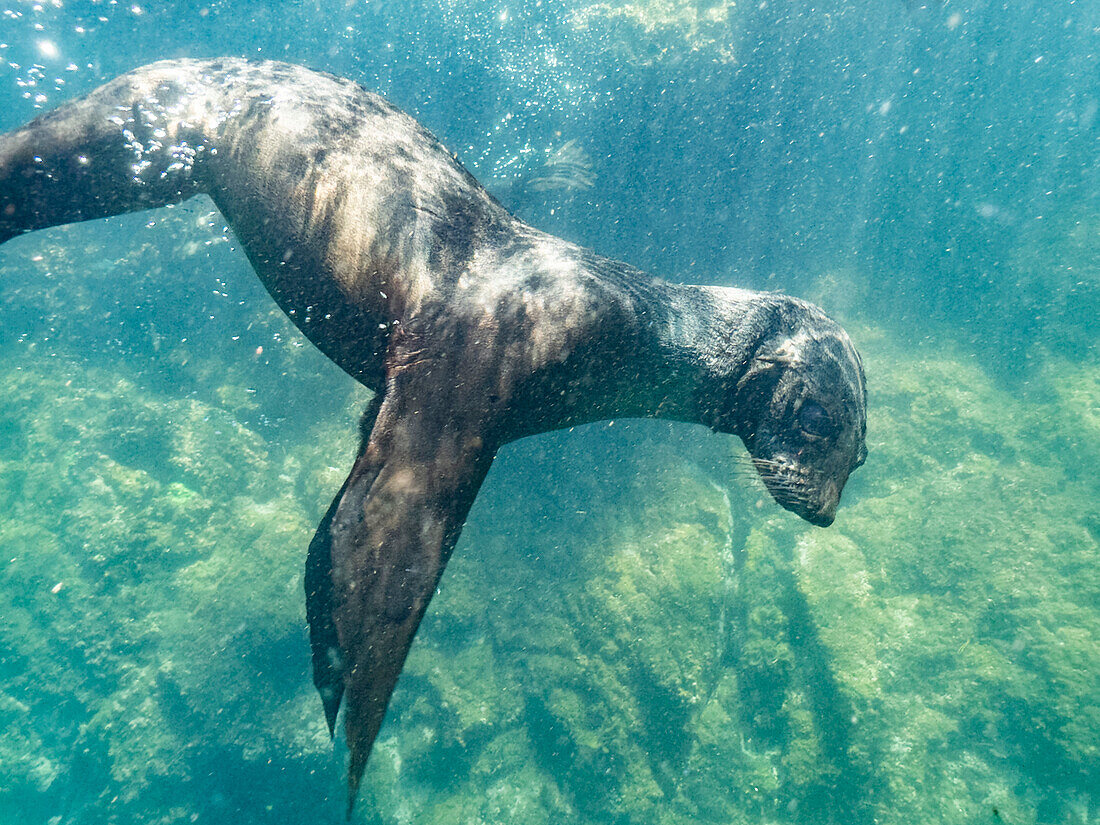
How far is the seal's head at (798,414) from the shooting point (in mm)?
2699

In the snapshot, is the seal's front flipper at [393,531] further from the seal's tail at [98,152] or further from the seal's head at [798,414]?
the seal's tail at [98,152]

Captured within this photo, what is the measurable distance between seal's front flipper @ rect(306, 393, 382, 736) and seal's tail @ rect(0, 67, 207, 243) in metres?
2.34

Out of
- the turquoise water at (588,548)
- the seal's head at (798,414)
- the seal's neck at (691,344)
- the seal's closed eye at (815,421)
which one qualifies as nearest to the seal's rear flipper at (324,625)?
the seal's neck at (691,344)

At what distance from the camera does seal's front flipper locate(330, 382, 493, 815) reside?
1659 mm

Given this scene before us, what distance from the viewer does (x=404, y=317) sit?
229 cm

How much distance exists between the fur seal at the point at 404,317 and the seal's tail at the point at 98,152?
0.01 metres

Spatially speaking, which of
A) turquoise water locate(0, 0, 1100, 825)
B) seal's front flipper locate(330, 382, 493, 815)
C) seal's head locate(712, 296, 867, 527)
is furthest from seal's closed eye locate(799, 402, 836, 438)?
turquoise water locate(0, 0, 1100, 825)

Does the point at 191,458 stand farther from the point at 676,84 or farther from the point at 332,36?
the point at 332,36

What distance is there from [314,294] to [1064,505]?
48.2 ft

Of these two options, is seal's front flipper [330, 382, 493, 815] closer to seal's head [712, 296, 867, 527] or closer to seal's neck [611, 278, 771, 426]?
seal's neck [611, 278, 771, 426]

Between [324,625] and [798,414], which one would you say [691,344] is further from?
[324,625]

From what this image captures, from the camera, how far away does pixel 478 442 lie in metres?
2.00

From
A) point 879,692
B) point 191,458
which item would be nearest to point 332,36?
point 191,458

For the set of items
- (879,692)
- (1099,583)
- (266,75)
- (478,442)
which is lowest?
(879,692)
